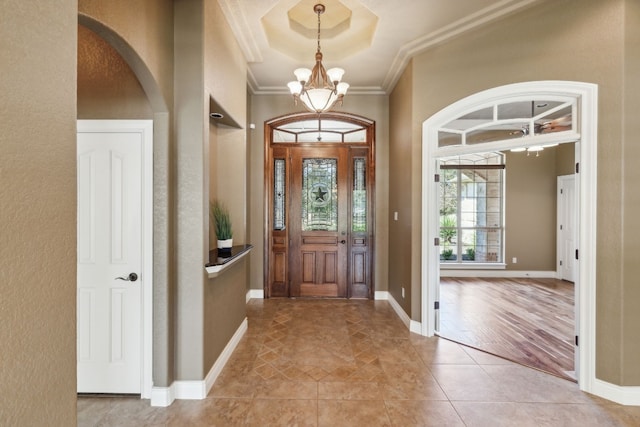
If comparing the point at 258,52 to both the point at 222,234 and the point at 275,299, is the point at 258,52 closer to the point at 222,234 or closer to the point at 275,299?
the point at 222,234

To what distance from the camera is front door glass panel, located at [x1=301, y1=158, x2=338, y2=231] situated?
16.5ft

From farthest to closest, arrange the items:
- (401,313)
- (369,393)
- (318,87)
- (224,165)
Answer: (401,313) < (224,165) < (318,87) < (369,393)

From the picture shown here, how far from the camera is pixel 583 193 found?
251 centimetres

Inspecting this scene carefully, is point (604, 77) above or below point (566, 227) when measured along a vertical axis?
above

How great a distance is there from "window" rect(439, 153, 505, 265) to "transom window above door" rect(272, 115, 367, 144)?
2726mm

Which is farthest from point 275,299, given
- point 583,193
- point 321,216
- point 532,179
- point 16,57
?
point 532,179

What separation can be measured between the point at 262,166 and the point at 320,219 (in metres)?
1.30

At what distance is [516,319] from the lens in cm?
413

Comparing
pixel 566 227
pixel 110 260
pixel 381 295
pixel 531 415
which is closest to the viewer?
pixel 531 415

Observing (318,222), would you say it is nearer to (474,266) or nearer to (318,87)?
(318,87)

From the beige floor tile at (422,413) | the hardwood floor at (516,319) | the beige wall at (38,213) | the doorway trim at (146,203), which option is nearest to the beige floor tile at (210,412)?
the doorway trim at (146,203)

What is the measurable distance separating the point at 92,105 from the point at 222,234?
55.3 inches

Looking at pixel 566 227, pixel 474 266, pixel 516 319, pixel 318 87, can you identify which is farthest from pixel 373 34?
pixel 566 227

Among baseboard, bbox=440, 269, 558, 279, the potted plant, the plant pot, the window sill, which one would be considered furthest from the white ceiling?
baseboard, bbox=440, 269, 558, 279
